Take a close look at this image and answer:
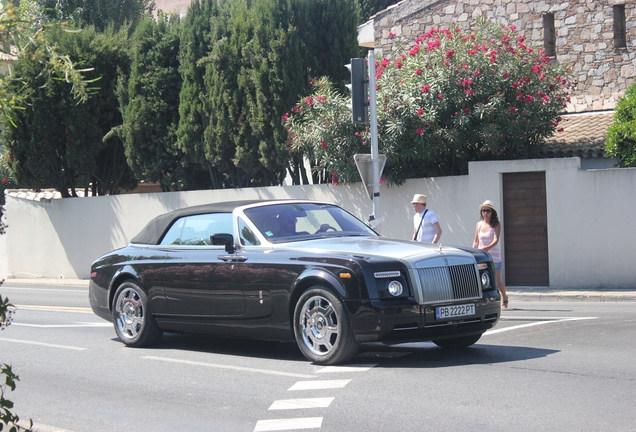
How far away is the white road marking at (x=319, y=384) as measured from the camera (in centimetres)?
788

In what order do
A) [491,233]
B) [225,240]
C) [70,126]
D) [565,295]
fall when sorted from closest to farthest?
[225,240]
[491,233]
[565,295]
[70,126]

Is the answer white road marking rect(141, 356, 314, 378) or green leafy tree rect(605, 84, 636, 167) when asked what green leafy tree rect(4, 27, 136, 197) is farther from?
white road marking rect(141, 356, 314, 378)

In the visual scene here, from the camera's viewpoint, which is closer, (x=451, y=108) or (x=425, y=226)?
(x=425, y=226)

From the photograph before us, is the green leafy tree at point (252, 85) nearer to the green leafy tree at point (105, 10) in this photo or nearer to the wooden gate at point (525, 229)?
the wooden gate at point (525, 229)

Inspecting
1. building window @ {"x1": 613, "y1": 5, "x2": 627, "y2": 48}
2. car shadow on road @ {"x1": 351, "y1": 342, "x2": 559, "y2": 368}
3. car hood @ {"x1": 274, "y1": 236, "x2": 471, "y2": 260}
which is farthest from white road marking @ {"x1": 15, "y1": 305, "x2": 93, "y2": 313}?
building window @ {"x1": 613, "y1": 5, "x2": 627, "y2": 48}

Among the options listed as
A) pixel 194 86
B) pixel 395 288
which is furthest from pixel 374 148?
pixel 194 86

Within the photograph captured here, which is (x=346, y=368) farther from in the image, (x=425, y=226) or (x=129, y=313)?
(x=425, y=226)

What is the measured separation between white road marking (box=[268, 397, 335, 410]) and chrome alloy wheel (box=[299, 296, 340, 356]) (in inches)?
49.4

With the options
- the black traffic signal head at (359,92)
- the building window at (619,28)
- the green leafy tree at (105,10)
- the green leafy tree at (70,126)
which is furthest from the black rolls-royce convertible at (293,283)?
the green leafy tree at (105,10)

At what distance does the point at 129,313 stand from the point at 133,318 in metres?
0.10

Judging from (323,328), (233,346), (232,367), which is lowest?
(233,346)

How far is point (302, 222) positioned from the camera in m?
9.95

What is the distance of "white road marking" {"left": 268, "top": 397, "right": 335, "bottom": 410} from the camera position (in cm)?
721

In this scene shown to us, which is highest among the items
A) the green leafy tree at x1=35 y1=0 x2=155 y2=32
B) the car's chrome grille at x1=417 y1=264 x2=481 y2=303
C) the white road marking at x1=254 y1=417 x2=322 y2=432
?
the green leafy tree at x1=35 y1=0 x2=155 y2=32
